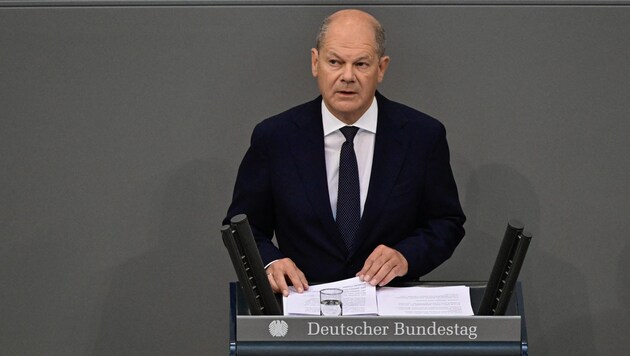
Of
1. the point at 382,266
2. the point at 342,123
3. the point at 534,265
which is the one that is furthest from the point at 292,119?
the point at 534,265

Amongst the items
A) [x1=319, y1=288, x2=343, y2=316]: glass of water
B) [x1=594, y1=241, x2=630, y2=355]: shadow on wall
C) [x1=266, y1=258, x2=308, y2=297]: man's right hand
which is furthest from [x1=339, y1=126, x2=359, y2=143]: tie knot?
[x1=594, y1=241, x2=630, y2=355]: shadow on wall

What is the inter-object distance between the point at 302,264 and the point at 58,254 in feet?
4.15

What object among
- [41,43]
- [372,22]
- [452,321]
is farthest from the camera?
[41,43]

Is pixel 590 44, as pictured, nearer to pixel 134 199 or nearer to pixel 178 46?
pixel 178 46

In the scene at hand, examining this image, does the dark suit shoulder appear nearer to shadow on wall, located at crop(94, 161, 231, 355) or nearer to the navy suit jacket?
the navy suit jacket

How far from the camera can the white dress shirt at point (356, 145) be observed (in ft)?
10.7

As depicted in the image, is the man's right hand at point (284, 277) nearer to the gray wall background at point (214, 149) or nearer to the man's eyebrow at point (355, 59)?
the man's eyebrow at point (355, 59)

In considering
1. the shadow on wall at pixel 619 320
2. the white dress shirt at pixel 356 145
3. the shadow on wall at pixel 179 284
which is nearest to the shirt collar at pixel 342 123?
the white dress shirt at pixel 356 145

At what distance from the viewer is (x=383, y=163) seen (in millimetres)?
3244

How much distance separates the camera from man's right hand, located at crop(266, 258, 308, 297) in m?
2.79

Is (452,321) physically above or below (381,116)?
below

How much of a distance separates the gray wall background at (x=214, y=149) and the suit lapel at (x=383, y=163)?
0.81 m

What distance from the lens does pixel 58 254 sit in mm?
4180

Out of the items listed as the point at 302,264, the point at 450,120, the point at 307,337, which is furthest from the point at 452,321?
the point at 450,120
